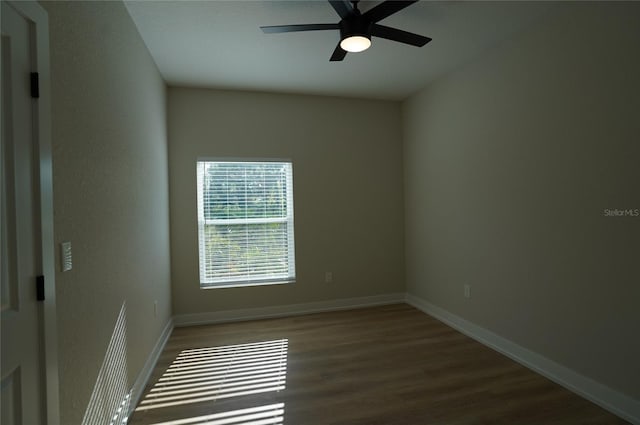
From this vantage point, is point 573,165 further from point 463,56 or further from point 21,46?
point 21,46

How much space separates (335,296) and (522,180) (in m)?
2.57

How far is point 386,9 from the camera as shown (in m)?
1.97

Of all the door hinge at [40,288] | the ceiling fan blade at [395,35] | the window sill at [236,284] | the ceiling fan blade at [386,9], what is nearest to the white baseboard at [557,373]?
the window sill at [236,284]

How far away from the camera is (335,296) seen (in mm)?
4238

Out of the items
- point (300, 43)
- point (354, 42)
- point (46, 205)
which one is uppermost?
point (300, 43)

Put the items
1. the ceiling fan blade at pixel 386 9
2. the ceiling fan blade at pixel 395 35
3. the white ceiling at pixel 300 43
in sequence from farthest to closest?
the white ceiling at pixel 300 43, the ceiling fan blade at pixel 395 35, the ceiling fan blade at pixel 386 9

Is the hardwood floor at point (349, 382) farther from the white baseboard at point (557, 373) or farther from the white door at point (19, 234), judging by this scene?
the white door at point (19, 234)

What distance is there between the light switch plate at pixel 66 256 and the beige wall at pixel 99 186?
1.3 inches

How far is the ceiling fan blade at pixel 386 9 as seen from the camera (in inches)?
74.1

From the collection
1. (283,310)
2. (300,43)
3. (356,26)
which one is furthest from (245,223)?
(356,26)

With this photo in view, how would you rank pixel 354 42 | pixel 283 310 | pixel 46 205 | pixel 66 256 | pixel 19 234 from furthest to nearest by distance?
pixel 283 310, pixel 354 42, pixel 66 256, pixel 46 205, pixel 19 234

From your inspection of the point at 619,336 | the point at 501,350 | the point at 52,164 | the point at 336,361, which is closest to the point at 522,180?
the point at 619,336

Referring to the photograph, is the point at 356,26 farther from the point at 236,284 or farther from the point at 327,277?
the point at 236,284

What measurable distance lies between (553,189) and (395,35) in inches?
66.7
